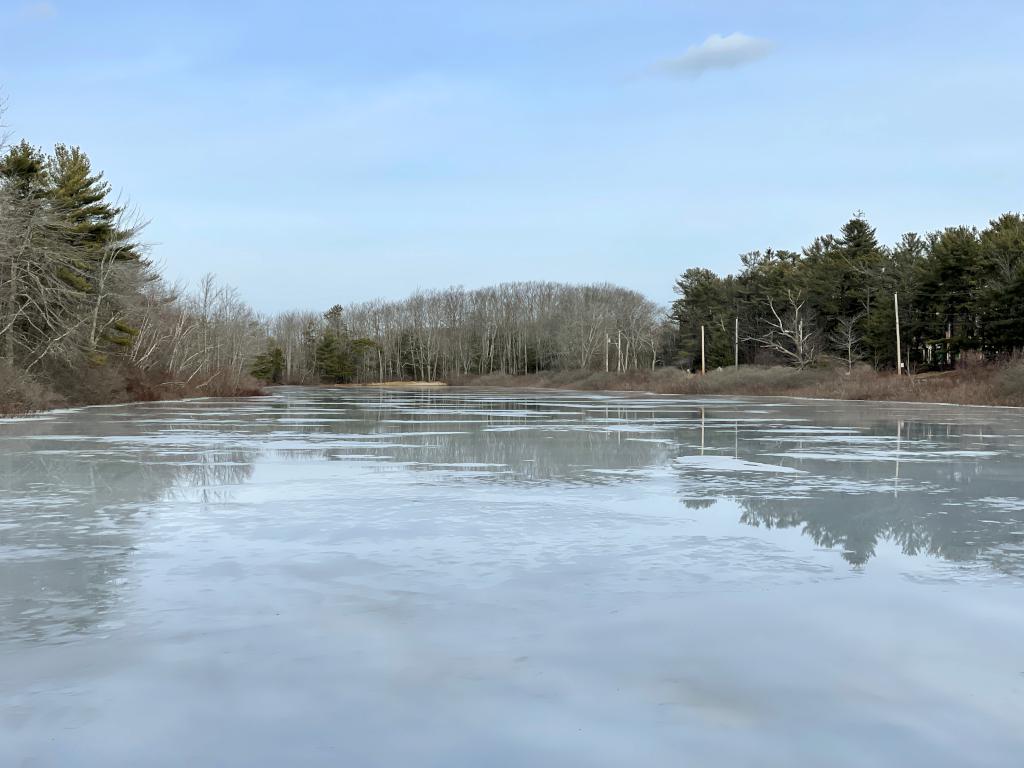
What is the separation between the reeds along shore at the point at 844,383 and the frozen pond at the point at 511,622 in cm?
2964

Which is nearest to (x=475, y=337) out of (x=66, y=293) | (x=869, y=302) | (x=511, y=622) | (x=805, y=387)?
(x=869, y=302)

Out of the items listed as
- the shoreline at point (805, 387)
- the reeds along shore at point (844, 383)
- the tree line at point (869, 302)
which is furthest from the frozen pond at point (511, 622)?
the tree line at point (869, 302)

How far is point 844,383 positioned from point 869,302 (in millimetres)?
24122

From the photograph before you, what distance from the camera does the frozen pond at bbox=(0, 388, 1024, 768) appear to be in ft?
11.0

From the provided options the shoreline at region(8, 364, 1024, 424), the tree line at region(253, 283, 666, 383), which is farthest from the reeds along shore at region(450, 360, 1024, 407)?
the tree line at region(253, 283, 666, 383)

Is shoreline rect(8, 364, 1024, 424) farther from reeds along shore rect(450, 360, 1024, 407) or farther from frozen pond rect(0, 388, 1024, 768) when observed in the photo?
frozen pond rect(0, 388, 1024, 768)

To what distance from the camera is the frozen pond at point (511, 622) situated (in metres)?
3.37

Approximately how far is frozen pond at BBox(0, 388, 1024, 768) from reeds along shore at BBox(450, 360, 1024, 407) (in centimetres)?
2964

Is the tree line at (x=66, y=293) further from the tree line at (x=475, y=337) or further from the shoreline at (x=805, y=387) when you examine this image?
the tree line at (x=475, y=337)

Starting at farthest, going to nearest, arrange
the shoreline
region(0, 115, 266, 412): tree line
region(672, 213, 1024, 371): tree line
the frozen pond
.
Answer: region(672, 213, 1024, 371): tree line → the shoreline → region(0, 115, 266, 412): tree line → the frozen pond

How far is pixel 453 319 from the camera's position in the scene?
423 ft

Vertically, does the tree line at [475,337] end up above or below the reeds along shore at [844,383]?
above

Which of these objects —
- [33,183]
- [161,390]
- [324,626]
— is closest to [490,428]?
[324,626]

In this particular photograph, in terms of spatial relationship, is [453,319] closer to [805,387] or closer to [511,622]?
[805,387]
